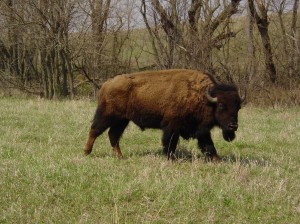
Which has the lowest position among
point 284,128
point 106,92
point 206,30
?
point 284,128

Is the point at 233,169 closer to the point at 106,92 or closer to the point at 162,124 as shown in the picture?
the point at 162,124

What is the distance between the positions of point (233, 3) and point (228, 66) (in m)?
3.39

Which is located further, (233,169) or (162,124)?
(162,124)

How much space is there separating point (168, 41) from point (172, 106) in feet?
47.2

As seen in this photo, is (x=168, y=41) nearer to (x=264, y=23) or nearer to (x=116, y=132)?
(x=264, y=23)

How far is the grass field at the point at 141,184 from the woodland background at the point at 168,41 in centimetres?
1111

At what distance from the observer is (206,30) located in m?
21.6

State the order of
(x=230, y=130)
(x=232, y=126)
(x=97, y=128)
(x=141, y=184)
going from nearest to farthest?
(x=141, y=184)
(x=232, y=126)
(x=230, y=130)
(x=97, y=128)

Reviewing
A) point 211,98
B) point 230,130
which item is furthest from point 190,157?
point 211,98

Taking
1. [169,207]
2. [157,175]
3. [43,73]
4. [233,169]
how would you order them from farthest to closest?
[43,73]
[233,169]
[157,175]
[169,207]

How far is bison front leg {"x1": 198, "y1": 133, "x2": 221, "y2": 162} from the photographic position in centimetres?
868

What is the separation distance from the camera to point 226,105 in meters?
8.42

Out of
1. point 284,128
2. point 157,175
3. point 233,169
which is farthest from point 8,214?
point 284,128

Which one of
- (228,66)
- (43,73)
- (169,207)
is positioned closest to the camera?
(169,207)
